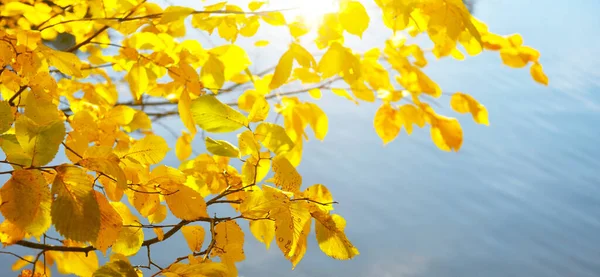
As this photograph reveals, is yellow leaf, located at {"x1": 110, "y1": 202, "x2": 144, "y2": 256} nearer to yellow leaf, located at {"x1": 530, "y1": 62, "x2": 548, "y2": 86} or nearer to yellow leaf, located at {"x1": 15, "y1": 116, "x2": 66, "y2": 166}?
yellow leaf, located at {"x1": 15, "y1": 116, "x2": 66, "y2": 166}

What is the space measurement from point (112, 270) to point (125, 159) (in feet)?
0.41

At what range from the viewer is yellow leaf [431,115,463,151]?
2.59ft

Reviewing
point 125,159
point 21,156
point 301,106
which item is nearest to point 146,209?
point 125,159

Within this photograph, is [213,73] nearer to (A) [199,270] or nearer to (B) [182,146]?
(A) [199,270]

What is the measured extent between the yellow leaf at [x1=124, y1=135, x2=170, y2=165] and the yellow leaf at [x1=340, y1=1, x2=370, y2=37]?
0.21 metres

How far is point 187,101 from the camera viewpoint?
67 centimetres

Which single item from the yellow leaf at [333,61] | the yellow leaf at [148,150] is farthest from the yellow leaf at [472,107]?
the yellow leaf at [148,150]

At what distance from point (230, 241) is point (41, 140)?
214mm

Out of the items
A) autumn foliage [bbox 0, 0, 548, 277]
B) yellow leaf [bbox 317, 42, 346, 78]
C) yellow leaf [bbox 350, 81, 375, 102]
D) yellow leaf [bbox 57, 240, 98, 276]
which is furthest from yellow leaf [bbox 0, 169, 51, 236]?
yellow leaf [bbox 350, 81, 375, 102]

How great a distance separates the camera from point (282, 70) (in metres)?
0.63

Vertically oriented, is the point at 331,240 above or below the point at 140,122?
above

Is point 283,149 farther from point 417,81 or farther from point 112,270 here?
point 417,81

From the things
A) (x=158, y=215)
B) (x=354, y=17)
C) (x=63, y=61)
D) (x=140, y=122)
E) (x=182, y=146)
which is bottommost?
(x=182, y=146)

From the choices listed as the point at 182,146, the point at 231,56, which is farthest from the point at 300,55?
the point at 182,146
